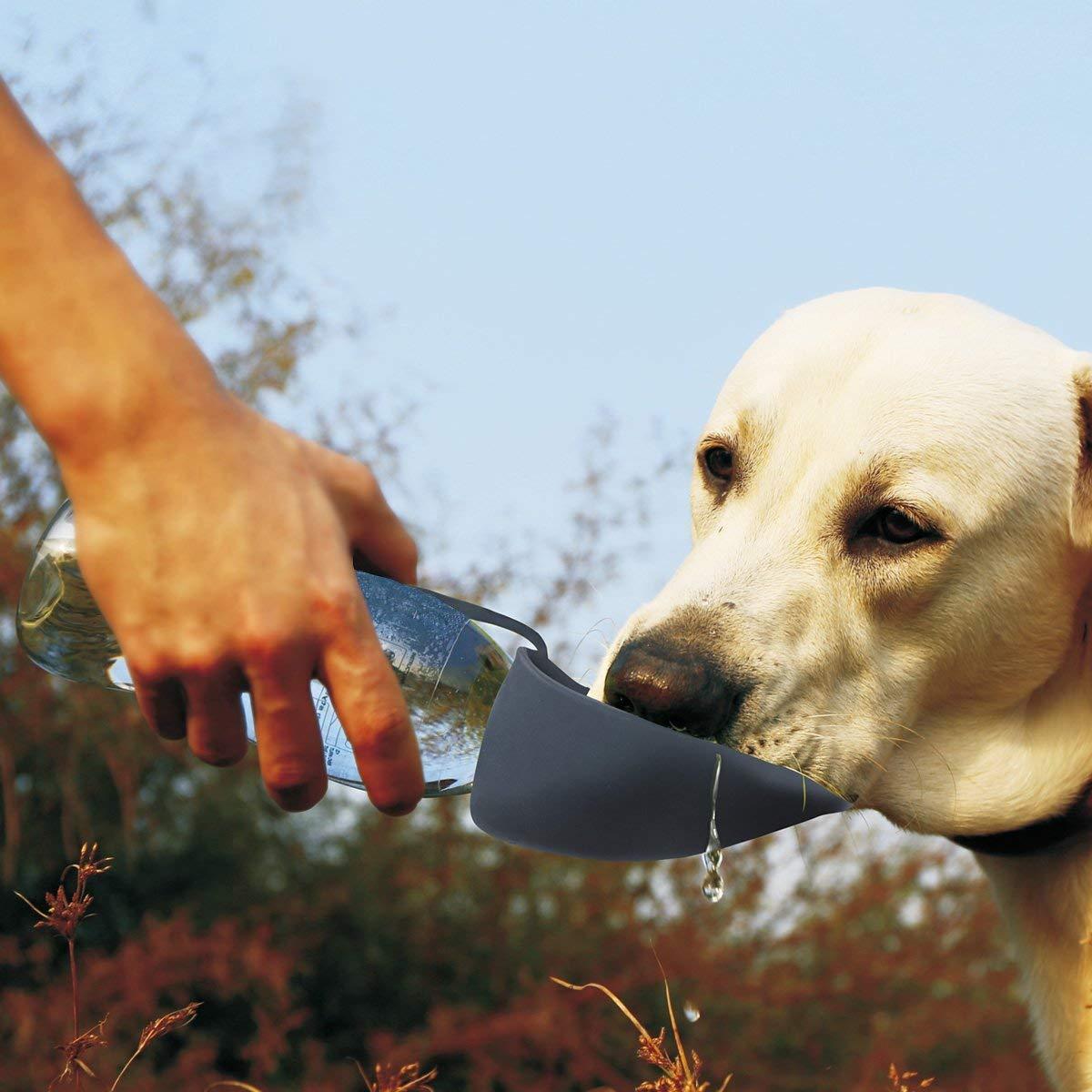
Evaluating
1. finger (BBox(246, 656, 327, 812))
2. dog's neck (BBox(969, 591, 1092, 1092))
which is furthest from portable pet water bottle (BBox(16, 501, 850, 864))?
dog's neck (BBox(969, 591, 1092, 1092))

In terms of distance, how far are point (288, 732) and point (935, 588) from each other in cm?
149

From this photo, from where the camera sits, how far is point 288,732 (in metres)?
1.21

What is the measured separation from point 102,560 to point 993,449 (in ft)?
5.67

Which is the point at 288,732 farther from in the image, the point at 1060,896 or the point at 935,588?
the point at 1060,896

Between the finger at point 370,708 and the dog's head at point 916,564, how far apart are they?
950 mm

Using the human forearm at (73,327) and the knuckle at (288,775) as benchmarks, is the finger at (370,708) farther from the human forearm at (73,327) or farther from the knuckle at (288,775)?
the human forearm at (73,327)

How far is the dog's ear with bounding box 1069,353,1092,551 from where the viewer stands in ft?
7.97

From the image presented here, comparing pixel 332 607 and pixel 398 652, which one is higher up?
pixel 332 607

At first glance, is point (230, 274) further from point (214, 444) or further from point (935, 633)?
point (214, 444)

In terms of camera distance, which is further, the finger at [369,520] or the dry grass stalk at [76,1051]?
the dry grass stalk at [76,1051]

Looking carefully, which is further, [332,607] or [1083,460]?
[1083,460]

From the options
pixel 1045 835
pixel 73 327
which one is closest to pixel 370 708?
pixel 73 327

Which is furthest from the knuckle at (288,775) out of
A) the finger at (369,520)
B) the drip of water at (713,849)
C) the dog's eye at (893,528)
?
the dog's eye at (893,528)

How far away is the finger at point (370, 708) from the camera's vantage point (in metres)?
1.19
